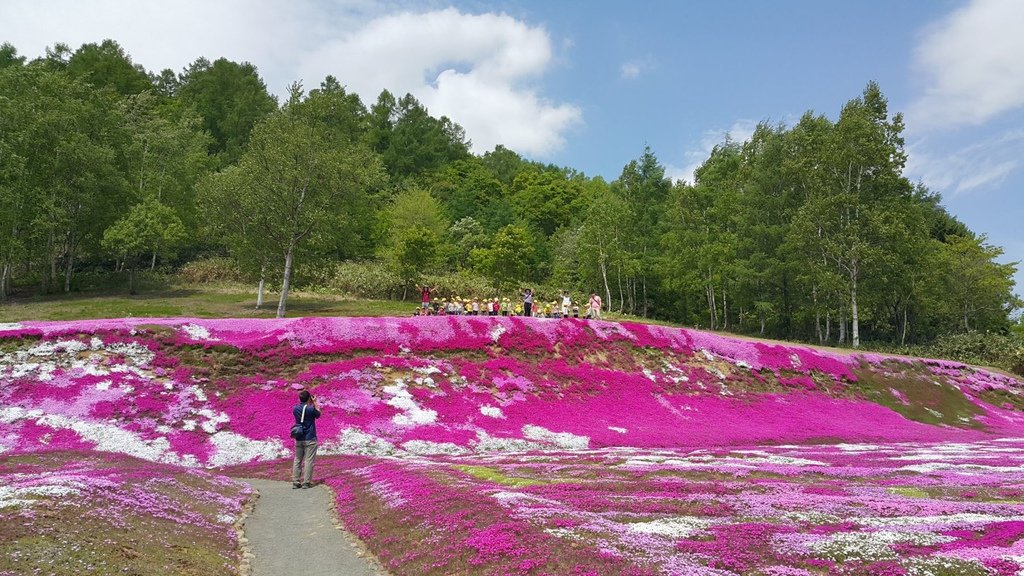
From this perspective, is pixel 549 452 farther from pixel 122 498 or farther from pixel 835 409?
pixel 835 409

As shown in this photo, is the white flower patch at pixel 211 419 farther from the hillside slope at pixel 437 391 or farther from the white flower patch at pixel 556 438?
the white flower patch at pixel 556 438

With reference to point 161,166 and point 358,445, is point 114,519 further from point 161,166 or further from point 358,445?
point 161,166

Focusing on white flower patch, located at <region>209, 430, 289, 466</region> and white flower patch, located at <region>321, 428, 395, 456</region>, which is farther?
white flower patch, located at <region>321, 428, 395, 456</region>

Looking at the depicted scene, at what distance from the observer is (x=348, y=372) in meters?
29.9

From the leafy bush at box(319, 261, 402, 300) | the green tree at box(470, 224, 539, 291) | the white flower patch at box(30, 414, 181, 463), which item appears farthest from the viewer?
the green tree at box(470, 224, 539, 291)

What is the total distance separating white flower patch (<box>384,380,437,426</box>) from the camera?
26.9 metres

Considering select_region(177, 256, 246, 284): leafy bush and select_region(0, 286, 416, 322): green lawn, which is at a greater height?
select_region(177, 256, 246, 284): leafy bush

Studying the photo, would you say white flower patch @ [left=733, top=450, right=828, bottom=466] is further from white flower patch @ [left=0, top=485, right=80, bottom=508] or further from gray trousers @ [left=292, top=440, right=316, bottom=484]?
white flower patch @ [left=0, top=485, right=80, bottom=508]

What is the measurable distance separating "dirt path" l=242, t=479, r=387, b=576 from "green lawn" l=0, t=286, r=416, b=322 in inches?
1377

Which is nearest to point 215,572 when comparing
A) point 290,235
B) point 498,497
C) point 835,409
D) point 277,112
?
point 498,497

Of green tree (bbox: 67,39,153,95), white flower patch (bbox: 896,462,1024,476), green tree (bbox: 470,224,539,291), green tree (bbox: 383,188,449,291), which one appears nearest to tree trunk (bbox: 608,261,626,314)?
green tree (bbox: 470,224,539,291)

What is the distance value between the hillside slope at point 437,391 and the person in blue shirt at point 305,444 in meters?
5.14

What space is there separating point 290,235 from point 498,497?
43.7m

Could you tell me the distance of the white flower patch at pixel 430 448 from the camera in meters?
24.5
